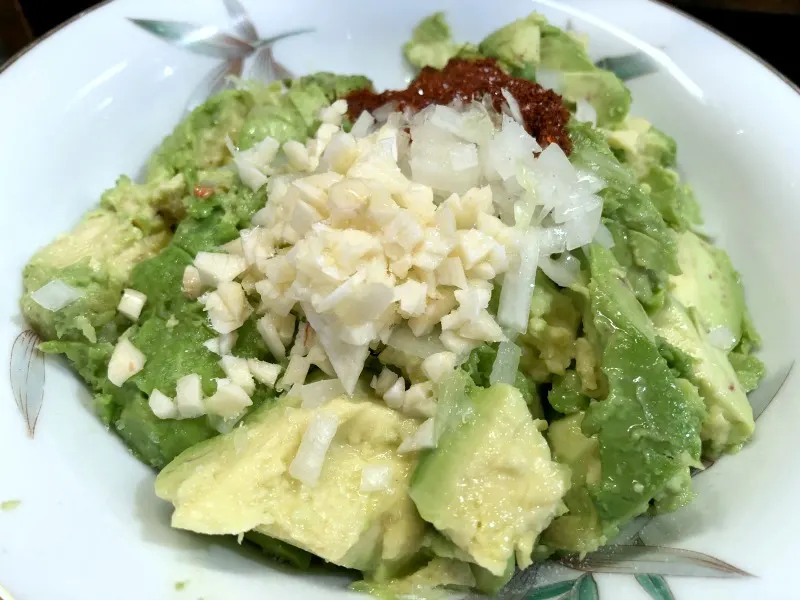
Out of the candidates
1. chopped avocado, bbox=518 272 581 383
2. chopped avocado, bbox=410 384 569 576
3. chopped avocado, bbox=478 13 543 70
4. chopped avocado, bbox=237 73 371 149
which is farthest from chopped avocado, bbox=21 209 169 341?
chopped avocado, bbox=478 13 543 70

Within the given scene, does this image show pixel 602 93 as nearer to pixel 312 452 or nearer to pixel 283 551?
pixel 312 452

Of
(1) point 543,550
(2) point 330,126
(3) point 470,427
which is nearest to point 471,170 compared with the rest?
(2) point 330,126

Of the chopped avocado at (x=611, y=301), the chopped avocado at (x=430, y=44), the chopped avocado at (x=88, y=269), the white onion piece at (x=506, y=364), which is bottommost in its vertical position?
the white onion piece at (x=506, y=364)

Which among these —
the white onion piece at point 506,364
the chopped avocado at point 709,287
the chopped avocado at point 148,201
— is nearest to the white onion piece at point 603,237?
the chopped avocado at point 709,287

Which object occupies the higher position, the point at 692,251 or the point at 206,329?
the point at 206,329

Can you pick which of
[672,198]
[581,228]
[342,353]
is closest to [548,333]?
[581,228]

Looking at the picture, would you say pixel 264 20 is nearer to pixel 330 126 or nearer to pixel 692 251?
pixel 330 126

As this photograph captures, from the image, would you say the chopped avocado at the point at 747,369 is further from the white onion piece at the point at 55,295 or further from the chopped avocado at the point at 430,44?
the white onion piece at the point at 55,295
